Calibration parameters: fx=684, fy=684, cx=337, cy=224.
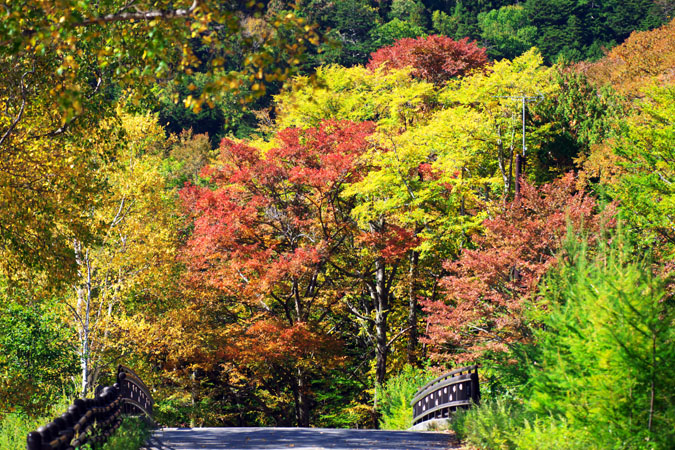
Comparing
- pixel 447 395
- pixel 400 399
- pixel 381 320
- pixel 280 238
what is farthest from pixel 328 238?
pixel 447 395

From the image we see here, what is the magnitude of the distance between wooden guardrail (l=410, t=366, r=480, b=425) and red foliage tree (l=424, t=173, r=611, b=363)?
1.38 m

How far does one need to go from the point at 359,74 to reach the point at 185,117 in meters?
25.6

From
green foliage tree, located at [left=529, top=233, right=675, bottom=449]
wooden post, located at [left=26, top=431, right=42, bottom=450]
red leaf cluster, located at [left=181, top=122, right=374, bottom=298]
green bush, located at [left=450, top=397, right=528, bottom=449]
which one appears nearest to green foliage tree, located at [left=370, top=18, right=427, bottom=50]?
red leaf cluster, located at [left=181, top=122, right=374, bottom=298]

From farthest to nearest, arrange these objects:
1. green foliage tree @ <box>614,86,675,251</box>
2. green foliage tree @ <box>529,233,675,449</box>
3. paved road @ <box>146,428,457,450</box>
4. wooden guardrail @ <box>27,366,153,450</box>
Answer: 1. green foliage tree @ <box>614,86,675,251</box>
2. paved road @ <box>146,428,457,450</box>
3. green foliage tree @ <box>529,233,675,449</box>
4. wooden guardrail @ <box>27,366,153,450</box>

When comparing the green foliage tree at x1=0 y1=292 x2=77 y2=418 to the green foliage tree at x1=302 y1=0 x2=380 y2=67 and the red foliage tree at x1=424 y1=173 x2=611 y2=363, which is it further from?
the green foliage tree at x1=302 y1=0 x2=380 y2=67

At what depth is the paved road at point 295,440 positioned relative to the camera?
1031 cm

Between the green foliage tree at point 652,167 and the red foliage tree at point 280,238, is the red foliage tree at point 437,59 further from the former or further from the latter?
the green foliage tree at point 652,167

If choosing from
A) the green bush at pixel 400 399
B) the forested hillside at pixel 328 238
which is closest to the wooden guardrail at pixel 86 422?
the forested hillside at pixel 328 238

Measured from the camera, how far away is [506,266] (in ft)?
51.5

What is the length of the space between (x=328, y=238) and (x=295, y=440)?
10.3m

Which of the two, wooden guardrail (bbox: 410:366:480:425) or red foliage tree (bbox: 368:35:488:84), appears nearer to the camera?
wooden guardrail (bbox: 410:366:480:425)

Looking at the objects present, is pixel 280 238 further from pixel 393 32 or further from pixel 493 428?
pixel 393 32

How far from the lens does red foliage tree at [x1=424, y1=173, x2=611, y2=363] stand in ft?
49.1

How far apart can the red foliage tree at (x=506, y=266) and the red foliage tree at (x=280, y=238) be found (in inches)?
189
